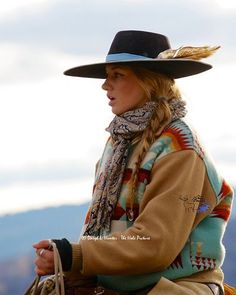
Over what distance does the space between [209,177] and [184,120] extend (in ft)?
1.05

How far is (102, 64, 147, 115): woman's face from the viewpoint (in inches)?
271

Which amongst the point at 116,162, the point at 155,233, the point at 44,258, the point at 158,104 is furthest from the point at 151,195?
the point at 44,258

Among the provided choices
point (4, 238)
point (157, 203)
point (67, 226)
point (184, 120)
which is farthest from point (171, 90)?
point (67, 226)

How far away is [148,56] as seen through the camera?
7020mm

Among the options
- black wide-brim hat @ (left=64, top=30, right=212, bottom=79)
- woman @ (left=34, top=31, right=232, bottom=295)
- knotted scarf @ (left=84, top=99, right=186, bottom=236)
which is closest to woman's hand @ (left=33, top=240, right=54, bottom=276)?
woman @ (left=34, top=31, right=232, bottom=295)

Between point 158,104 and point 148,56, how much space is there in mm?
289

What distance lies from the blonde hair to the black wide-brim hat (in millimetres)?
43

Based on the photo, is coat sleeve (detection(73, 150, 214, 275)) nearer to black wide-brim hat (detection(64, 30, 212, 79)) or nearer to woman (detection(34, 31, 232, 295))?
woman (detection(34, 31, 232, 295))

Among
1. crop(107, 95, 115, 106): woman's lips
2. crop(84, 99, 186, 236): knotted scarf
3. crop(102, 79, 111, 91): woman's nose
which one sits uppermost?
crop(102, 79, 111, 91): woman's nose

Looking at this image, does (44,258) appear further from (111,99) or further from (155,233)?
(111,99)

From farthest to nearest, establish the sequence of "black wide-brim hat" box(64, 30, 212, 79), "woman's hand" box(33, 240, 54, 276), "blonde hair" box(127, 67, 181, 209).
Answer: "black wide-brim hat" box(64, 30, 212, 79) < "blonde hair" box(127, 67, 181, 209) < "woman's hand" box(33, 240, 54, 276)

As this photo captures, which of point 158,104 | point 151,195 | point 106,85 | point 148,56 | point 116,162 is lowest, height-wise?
point 151,195

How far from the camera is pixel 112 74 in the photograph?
7000 mm

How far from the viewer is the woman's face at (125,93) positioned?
689cm
